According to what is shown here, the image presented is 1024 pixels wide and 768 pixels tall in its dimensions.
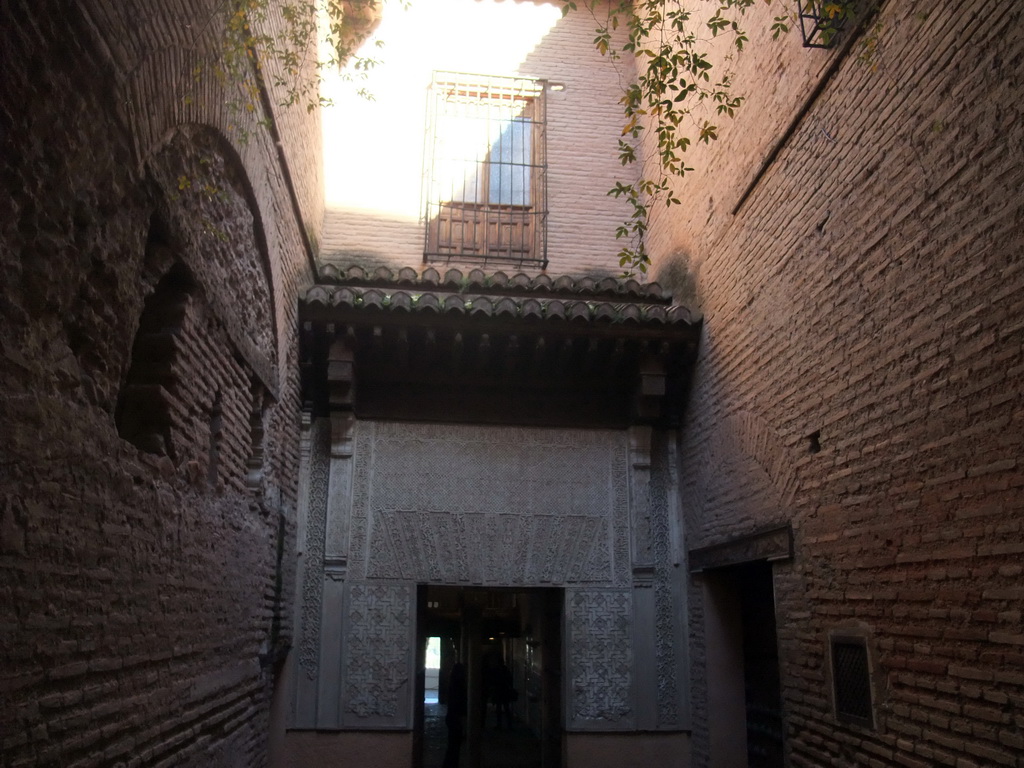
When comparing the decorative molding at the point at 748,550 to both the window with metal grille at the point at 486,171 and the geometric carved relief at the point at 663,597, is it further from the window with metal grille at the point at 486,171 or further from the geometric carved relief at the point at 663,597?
the window with metal grille at the point at 486,171

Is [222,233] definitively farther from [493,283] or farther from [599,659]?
[599,659]

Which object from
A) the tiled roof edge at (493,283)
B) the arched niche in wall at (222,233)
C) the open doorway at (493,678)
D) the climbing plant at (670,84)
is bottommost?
the open doorway at (493,678)

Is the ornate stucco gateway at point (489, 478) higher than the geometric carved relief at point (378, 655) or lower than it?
higher

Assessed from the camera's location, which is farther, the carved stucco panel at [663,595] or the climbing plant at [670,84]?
the carved stucco panel at [663,595]

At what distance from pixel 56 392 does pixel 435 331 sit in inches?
164

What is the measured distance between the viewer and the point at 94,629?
2641 millimetres

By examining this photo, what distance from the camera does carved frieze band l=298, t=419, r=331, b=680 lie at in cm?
630

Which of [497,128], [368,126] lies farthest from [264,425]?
[497,128]

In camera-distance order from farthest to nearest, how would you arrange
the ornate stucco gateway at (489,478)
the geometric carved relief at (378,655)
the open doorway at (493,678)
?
the open doorway at (493,678), the ornate stucco gateway at (489,478), the geometric carved relief at (378,655)

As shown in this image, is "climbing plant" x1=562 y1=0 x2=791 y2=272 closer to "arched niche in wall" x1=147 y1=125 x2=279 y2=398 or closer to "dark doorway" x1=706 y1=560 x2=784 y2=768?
"arched niche in wall" x1=147 y1=125 x2=279 y2=398

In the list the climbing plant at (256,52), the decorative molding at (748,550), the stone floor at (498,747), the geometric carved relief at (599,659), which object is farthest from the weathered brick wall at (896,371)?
the stone floor at (498,747)

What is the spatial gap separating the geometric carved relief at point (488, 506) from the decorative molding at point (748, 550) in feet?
2.17

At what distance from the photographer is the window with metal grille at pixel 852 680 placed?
3.98 meters

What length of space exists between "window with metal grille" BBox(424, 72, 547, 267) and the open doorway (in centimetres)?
337
